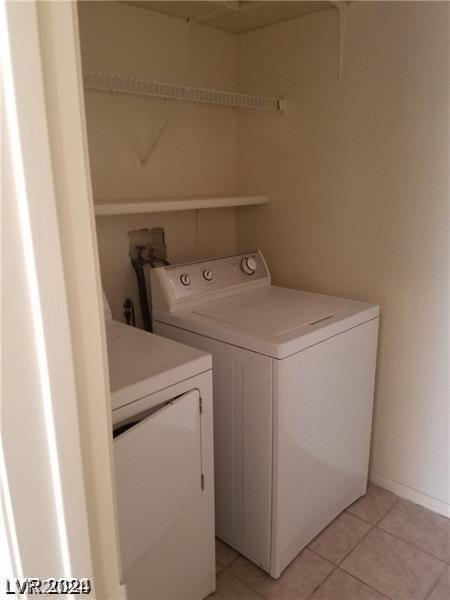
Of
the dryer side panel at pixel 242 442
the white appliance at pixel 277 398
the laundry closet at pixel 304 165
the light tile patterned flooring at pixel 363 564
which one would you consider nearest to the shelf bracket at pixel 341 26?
the laundry closet at pixel 304 165

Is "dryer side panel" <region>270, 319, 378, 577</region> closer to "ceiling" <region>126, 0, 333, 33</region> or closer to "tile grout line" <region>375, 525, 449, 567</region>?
"tile grout line" <region>375, 525, 449, 567</region>

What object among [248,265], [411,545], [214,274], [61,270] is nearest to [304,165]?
[248,265]

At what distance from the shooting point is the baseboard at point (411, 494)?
216cm

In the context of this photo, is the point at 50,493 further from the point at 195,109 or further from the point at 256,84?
the point at 256,84

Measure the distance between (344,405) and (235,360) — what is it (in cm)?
60

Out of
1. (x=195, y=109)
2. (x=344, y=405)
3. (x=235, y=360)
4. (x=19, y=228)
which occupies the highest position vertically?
(x=195, y=109)

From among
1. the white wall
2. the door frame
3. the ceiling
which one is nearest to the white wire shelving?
the white wall

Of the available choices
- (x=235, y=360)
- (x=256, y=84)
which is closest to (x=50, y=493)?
(x=235, y=360)

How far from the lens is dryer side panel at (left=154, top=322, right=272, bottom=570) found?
1.72 meters

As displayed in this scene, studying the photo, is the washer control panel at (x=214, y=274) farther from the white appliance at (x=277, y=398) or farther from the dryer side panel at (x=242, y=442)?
the dryer side panel at (x=242, y=442)

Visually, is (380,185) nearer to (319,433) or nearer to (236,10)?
(236,10)

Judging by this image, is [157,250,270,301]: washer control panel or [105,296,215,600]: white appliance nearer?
[105,296,215,600]: white appliance

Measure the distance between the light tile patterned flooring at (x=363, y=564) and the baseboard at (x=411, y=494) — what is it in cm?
3

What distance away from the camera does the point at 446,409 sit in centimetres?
207
